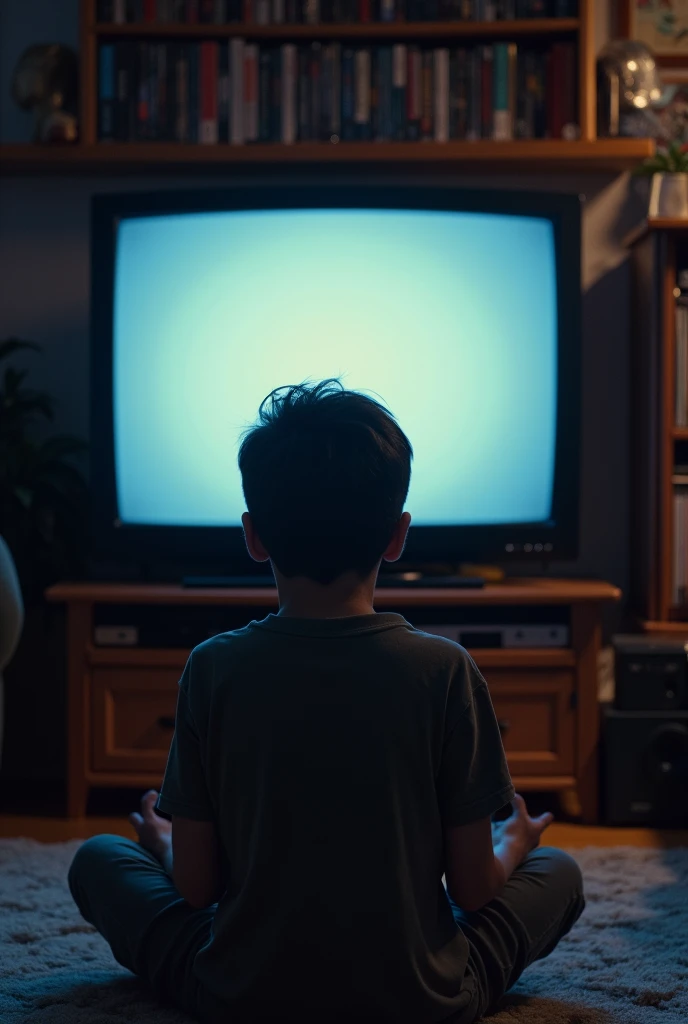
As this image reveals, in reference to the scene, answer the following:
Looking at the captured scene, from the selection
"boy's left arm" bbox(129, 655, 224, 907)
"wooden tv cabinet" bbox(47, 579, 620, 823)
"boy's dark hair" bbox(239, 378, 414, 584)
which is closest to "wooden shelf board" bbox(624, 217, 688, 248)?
"wooden tv cabinet" bbox(47, 579, 620, 823)

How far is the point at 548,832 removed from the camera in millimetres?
2473

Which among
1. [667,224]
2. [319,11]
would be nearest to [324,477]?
[667,224]

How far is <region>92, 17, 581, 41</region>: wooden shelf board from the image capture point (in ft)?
9.21

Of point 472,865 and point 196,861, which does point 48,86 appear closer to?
point 196,861

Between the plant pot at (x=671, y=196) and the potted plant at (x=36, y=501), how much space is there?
5.03 feet

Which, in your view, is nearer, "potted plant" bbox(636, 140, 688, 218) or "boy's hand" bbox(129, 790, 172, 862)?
"boy's hand" bbox(129, 790, 172, 862)

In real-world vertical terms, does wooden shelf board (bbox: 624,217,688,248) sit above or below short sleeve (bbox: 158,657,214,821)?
above

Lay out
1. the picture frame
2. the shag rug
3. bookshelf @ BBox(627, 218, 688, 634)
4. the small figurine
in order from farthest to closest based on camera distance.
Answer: the picture frame
the small figurine
bookshelf @ BBox(627, 218, 688, 634)
the shag rug

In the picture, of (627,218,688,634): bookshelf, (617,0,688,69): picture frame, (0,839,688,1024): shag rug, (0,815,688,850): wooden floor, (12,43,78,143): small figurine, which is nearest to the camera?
(0,839,688,1024): shag rug

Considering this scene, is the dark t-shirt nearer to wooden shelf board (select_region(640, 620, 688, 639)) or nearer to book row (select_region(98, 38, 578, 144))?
wooden shelf board (select_region(640, 620, 688, 639))

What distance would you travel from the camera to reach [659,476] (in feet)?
8.60

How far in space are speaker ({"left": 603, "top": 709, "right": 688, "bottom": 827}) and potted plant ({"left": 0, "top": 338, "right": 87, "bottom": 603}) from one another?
1368mm

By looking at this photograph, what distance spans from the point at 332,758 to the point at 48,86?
2356mm

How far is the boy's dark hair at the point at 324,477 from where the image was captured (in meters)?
1.10
